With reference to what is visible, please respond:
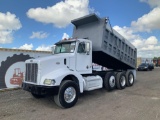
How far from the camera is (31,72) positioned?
676 centimetres

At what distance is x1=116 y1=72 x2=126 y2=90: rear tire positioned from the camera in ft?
32.8

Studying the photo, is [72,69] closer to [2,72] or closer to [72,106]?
[72,106]

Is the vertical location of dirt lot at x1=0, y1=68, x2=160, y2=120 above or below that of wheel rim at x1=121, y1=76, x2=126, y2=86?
below

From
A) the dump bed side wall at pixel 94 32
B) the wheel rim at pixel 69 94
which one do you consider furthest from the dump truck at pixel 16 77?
the wheel rim at pixel 69 94

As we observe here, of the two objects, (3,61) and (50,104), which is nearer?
(50,104)

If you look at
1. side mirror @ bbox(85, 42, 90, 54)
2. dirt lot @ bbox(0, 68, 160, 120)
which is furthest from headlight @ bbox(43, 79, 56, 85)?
side mirror @ bbox(85, 42, 90, 54)

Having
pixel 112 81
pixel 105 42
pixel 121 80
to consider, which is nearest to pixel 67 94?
pixel 105 42

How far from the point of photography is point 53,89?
607 cm

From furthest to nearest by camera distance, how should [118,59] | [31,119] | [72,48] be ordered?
[118,59] < [72,48] < [31,119]

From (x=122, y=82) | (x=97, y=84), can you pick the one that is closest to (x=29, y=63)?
(x=97, y=84)

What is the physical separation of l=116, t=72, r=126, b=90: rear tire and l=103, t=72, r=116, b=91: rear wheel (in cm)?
23

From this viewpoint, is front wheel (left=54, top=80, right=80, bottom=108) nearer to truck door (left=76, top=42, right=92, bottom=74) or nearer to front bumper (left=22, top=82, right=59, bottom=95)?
front bumper (left=22, top=82, right=59, bottom=95)

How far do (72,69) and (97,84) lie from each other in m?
1.83

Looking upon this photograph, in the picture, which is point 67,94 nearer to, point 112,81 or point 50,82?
point 50,82
